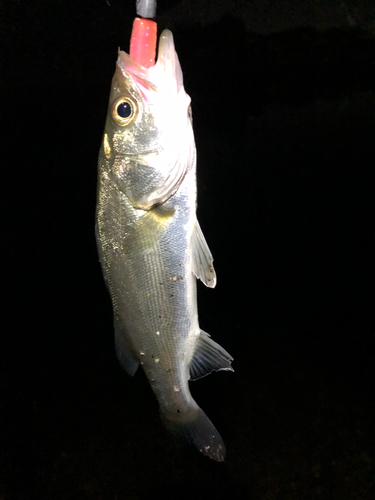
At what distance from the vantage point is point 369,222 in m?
1.29

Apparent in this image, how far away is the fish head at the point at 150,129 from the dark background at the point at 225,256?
513 millimetres

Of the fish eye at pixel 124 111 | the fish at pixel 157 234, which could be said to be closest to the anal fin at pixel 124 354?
the fish at pixel 157 234

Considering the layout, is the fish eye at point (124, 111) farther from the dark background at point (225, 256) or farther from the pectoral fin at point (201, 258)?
the dark background at point (225, 256)

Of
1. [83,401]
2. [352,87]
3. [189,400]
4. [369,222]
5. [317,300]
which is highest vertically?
[352,87]

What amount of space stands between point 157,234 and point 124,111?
13.7 inches

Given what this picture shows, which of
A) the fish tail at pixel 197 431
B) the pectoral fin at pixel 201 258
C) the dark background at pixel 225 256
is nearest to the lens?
the pectoral fin at pixel 201 258

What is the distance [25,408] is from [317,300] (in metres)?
1.53

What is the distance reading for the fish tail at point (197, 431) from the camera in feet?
3.25

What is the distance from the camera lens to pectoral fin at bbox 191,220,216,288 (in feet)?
2.82

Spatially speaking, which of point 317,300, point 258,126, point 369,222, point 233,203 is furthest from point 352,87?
point 317,300

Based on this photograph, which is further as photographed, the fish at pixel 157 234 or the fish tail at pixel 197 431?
the fish tail at pixel 197 431

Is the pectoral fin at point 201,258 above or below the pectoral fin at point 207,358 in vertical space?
above

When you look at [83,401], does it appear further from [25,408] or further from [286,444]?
[286,444]

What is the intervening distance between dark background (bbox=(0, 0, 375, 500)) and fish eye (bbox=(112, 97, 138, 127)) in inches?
21.1
